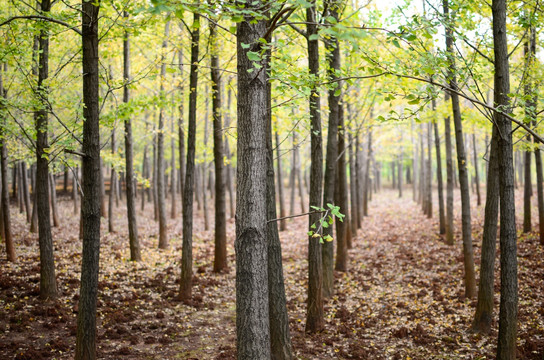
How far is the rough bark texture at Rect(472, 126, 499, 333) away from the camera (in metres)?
6.98

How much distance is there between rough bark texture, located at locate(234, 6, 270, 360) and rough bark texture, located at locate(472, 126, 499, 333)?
17.9 ft

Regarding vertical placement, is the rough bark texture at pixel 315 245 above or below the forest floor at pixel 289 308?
above

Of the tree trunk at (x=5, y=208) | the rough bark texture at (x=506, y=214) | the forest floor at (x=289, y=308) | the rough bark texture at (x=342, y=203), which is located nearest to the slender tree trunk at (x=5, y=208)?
the tree trunk at (x=5, y=208)

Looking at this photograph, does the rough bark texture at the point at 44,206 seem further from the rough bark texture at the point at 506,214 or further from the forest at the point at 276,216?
the rough bark texture at the point at 506,214

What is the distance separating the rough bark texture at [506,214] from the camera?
492 cm

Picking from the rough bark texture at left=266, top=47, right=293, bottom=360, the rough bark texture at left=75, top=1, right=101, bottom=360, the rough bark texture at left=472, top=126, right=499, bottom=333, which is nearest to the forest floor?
the rough bark texture at left=472, top=126, right=499, bottom=333

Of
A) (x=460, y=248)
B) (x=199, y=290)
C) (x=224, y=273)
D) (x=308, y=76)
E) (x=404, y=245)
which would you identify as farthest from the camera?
(x=404, y=245)

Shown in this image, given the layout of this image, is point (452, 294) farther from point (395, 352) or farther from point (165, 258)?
point (165, 258)

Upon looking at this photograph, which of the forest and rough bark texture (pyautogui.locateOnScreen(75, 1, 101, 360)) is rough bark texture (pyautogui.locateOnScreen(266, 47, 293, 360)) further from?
rough bark texture (pyautogui.locateOnScreen(75, 1, 101, 360))

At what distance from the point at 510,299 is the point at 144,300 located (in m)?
7.54

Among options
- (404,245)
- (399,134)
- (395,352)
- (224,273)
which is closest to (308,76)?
(395,352)

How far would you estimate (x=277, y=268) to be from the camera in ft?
18.5

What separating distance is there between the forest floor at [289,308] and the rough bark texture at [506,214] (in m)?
1.17

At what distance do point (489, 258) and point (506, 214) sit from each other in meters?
2.70
